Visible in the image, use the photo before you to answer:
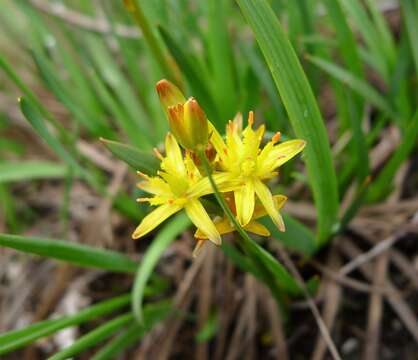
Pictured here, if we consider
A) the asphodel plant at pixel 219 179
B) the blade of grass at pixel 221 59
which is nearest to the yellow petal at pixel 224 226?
the asphodel plant at pixel 219 179

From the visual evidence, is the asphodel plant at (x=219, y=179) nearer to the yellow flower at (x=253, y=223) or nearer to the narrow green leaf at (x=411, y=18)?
the yellow flower at (x=253, y=223)

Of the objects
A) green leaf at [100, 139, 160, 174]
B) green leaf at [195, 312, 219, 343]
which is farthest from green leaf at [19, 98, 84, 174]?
green leaf at [195, 312, 219, 343]

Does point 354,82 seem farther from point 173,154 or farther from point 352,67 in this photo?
point 173,154

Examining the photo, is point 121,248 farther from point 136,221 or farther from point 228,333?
point 228,333

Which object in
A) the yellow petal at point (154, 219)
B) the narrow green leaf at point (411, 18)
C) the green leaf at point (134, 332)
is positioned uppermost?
the narrow green leaf at point (411, 18)

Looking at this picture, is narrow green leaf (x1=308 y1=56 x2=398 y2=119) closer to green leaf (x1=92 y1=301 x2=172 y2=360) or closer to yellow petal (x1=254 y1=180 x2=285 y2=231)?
yellow petal (x1=254 y1=180 x2=285 y2=231)

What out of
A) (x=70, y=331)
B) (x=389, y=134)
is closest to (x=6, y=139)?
(x=70, y=331)

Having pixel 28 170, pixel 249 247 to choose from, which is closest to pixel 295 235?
pixel 249 247
